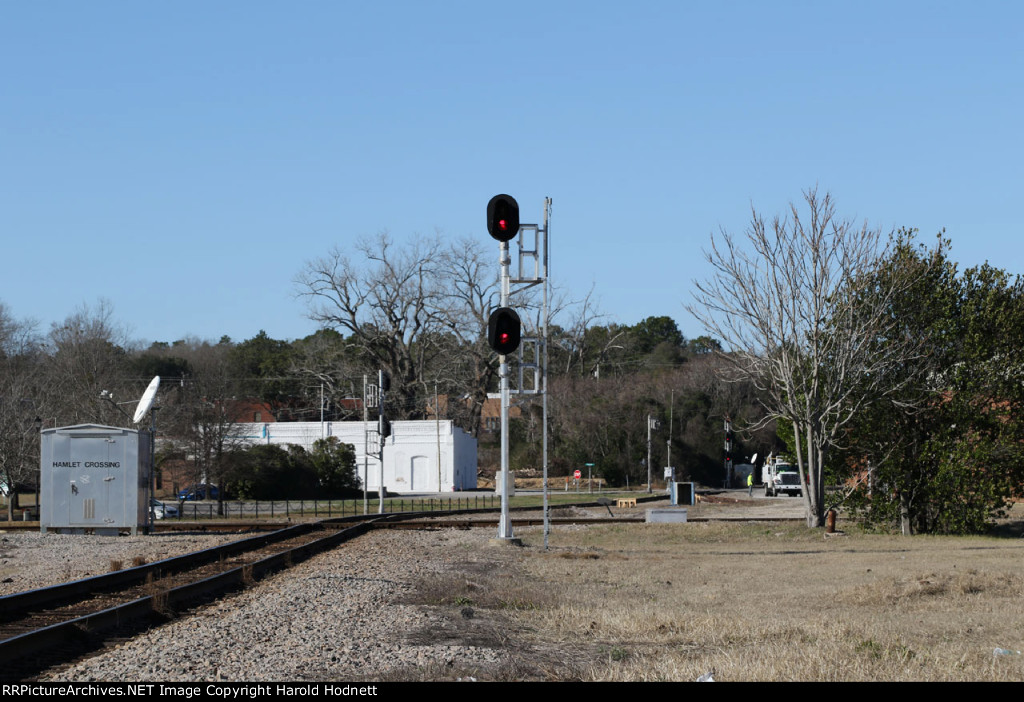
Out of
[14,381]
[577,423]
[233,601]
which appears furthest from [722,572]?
[577,423]

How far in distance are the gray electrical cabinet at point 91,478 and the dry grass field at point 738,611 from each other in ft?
32.9

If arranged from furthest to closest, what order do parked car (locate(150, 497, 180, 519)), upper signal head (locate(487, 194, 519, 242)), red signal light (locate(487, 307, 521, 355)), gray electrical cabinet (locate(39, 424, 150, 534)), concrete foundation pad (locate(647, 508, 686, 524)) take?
parked car (locate(150, 497, 180, 519))
concrete foundation pad (locate(647, 508, 686, 524))
gray electrical cabinet (locate(39, 424, 150, 534))
upper signal head (locate(487, 194, 519, 242))
red signal light (locate(487, 307, 521, 355))

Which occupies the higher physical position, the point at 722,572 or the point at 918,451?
the point at 918,451

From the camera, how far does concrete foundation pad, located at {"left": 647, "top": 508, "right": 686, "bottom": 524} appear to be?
32906mm

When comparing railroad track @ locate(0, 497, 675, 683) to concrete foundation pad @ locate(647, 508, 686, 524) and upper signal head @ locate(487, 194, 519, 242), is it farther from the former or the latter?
concrete foundation pad @ locate(647, 508, 686, 524)

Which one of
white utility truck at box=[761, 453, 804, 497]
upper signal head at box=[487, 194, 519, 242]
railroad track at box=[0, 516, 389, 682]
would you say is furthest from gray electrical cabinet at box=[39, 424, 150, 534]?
white utility truck at box=[761, 453, 804, 497]

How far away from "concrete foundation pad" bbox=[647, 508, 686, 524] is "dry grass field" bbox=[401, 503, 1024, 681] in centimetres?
826

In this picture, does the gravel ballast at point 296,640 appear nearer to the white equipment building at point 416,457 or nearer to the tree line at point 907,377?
the tree line at point 907,377

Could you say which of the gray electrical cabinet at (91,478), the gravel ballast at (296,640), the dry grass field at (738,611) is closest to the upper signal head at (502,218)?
the dry grass field at (738,611)

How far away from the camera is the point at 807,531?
2853 centimetres

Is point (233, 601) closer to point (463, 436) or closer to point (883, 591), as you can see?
point (883, 591)

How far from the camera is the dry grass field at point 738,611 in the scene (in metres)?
8.06

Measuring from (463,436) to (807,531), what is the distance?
50.3m

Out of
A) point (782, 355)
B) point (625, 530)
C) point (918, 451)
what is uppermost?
point (782, 355)
